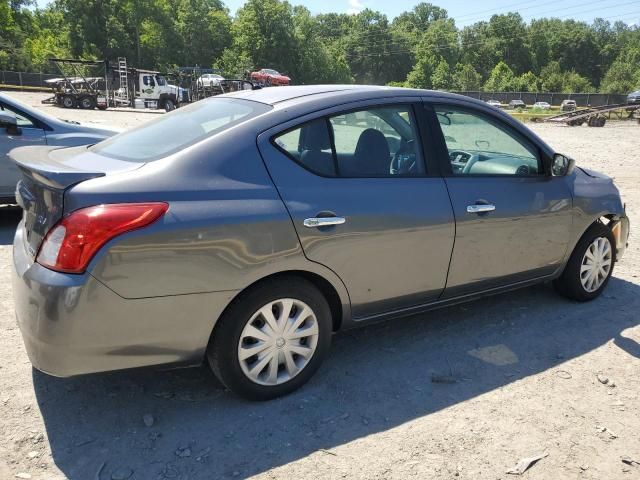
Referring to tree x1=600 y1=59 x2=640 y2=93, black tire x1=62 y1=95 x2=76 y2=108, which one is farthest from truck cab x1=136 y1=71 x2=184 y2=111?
tree x1=600 y1=59 x2=640 y2=93

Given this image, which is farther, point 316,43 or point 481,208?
point 316,43

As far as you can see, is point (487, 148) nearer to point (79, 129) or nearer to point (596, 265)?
point (596, 265)

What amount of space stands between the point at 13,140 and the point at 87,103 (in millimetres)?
30075

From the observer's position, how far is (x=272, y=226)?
276 centimetres

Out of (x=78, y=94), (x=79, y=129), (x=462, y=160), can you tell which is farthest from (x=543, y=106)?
(x=462, y=160)

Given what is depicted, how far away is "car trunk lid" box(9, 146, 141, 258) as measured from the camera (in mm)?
2493

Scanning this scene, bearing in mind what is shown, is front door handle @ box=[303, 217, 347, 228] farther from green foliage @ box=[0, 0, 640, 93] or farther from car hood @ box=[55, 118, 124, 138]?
green foliage @ box=[0, 0, 640, 93]

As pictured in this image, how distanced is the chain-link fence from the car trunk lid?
62462 mm

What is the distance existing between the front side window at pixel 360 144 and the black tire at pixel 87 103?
3399cm

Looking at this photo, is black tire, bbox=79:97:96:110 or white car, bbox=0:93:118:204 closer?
white car, bbox=0:93:118:204

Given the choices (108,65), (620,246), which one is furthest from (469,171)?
(108,65)

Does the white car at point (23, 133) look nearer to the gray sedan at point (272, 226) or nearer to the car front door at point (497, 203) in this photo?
the gray sedan at point (272, 226)

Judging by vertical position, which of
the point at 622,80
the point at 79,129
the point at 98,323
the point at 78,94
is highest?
the point at 622,80

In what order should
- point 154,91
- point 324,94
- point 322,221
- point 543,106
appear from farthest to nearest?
1. point 543,106
2. point 154,91
3. point 324,94
4. point 322,221
